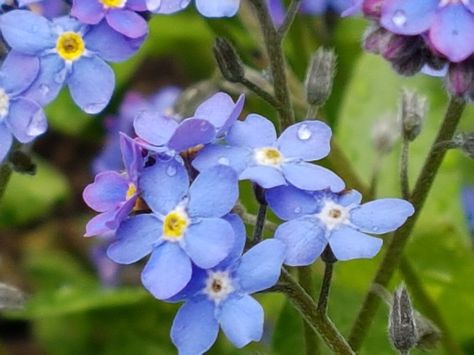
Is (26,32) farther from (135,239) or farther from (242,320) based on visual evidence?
(242,320)

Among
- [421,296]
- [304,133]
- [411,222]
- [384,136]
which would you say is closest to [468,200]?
[384,136]

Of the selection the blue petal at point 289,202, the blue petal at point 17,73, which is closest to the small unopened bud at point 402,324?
the blue petal at point 289,202

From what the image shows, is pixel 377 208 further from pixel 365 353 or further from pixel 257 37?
pixel 257 37

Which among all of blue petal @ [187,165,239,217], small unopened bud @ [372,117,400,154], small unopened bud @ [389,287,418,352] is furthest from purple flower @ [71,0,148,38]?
small unopened bud @ [372,117,400,154]

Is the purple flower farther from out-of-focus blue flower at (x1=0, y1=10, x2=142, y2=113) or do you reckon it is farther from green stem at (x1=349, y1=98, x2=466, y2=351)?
green stem at (x1=349, y1=98, x2=466, y2=351)

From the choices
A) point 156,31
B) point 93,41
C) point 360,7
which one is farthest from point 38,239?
point 360,7
